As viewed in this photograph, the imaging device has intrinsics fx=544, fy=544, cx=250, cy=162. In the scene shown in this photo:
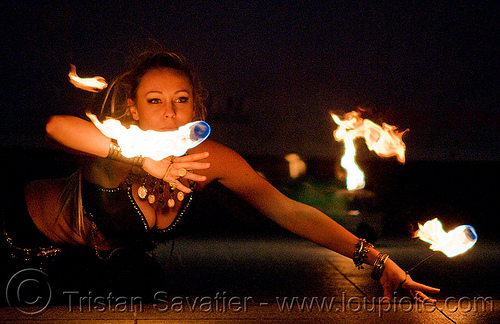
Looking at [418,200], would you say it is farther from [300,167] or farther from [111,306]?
[111,306]

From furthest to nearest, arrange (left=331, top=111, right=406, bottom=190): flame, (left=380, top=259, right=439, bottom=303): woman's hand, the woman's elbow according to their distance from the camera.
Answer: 1. (left=331, top=111, right=406, bottom=190): flame
2. (left=380, top=259, right=439, bottom=303): woman's hand
3. the woman's elbow

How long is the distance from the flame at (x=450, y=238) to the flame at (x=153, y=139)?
1.52 m

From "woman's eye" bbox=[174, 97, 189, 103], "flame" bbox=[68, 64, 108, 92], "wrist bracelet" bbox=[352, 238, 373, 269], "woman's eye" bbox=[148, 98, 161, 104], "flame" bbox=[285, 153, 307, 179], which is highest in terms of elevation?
"flame" bbox=[285, 153, 307, 179]

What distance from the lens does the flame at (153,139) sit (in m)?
2.73

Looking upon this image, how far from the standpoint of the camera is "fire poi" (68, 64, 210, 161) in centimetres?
273

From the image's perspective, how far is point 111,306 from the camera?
3.31 metres

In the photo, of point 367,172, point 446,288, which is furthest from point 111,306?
point 367,172

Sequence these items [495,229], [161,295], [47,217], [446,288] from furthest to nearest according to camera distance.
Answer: [495,229]
[446,288]
[161,295]
[47,217]

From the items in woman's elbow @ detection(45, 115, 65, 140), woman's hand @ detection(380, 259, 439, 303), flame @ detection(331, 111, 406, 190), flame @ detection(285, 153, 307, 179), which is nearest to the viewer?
woman's elbow @ detection(45, 115, 65, 140)

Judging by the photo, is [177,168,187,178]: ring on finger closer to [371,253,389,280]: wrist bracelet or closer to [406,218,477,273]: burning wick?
[371,253,389,280]: wrist bracelet

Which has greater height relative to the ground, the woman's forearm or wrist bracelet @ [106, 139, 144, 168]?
the woman's forearm

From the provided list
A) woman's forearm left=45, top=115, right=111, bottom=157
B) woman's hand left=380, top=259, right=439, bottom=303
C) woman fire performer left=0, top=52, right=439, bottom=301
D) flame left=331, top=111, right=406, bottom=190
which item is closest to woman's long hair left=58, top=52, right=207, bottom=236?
woman fire performer left=0, top=52, right=439, bottom=301

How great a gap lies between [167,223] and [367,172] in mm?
19335

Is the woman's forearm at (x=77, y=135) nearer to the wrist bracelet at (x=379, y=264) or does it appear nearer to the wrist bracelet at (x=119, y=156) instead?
the wrist bracelet at (x=119, y=156)
